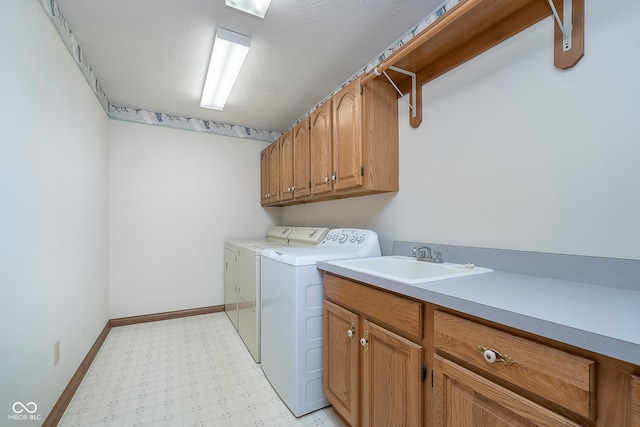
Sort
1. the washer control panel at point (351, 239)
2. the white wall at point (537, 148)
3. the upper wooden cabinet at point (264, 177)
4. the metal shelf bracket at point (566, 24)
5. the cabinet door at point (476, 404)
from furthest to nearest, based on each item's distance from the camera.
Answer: the upper wooden cabinet at point (264, 177), the washer control panel at point (351, 239), the metal shelf bracket at point (566, 24), the white wall at point (537, 148), the cabinet door at point (476, 404)

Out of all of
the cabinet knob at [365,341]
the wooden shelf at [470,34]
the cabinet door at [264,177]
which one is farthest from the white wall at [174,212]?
the cabinet knob at [365,341]

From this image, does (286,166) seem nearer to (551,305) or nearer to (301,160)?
(301,160)

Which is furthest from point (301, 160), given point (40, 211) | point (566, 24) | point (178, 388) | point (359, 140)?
point (178, 388)

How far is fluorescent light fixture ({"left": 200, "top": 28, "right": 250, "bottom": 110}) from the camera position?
1.77 m

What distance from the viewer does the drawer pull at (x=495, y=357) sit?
28.3 inches

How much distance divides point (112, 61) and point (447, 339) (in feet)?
9.38

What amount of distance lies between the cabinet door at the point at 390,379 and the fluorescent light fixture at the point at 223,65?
6.31ft

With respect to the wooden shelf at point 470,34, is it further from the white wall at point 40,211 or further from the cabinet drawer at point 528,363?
the white wall at point 40,211

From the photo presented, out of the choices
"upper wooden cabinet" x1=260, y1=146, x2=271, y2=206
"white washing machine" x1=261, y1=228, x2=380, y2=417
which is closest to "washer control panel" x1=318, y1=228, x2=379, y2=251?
"white washing machine" x1=261, y1=228, x2=380, y2=417

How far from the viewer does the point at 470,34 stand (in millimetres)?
1355

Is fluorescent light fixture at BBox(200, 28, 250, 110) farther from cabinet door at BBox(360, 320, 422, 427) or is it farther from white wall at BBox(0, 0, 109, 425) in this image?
cabinet door at BBox(360, 320, 422, 427)

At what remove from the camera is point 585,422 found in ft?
1.95

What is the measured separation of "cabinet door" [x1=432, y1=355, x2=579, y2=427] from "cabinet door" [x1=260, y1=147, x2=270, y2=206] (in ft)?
9.41

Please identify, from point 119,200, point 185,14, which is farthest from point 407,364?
point 119,200
